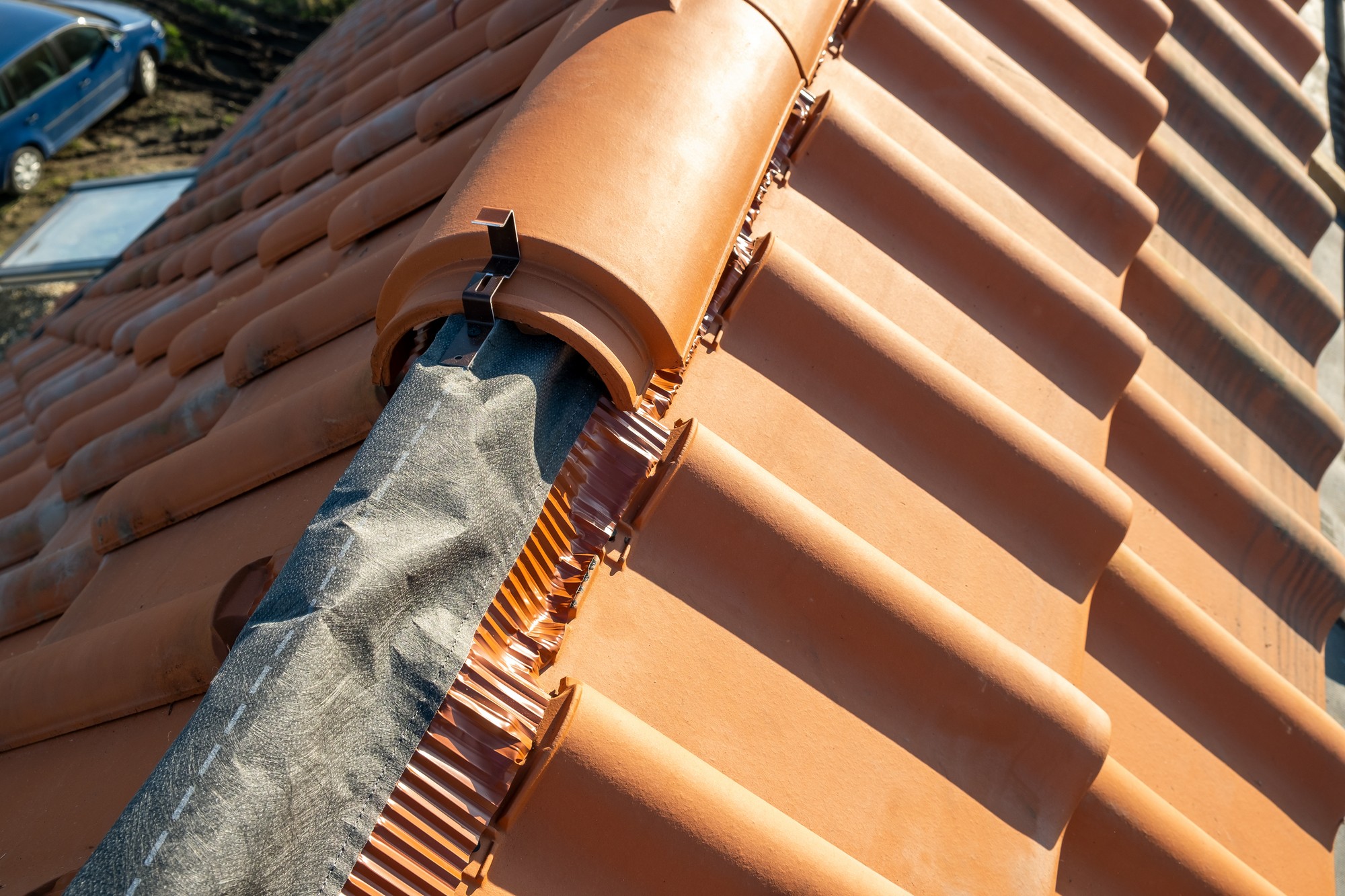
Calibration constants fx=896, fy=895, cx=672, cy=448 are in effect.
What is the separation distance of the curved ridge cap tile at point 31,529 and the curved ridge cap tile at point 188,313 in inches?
27.2

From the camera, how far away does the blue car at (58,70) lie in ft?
32.9

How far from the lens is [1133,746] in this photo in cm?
219

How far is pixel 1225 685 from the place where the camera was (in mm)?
2330

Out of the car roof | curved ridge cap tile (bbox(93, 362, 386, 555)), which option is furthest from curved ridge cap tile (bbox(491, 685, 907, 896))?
the car roof

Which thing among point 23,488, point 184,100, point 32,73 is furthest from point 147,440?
point 184,100

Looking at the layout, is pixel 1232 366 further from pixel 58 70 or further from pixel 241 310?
pixel 58 70

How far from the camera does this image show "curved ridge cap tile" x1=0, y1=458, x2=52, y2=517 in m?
3.52

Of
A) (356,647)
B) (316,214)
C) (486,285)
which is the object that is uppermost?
(486,285)

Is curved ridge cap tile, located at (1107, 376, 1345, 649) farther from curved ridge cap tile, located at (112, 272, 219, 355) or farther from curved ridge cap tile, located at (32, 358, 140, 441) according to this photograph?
curved ridge cap tile, located at (32, 358, 140, 441)

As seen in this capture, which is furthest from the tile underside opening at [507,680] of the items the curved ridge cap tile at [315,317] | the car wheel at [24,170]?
the car wheel at [24,170]

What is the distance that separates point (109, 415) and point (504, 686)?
268 cm

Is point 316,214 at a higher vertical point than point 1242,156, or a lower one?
lower

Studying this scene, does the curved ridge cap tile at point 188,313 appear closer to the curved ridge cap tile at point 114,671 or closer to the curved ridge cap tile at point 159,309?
the curved ridge cap tile at point 159,309

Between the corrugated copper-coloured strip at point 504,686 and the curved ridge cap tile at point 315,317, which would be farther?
the curved ridge cap tile at point 315,317
